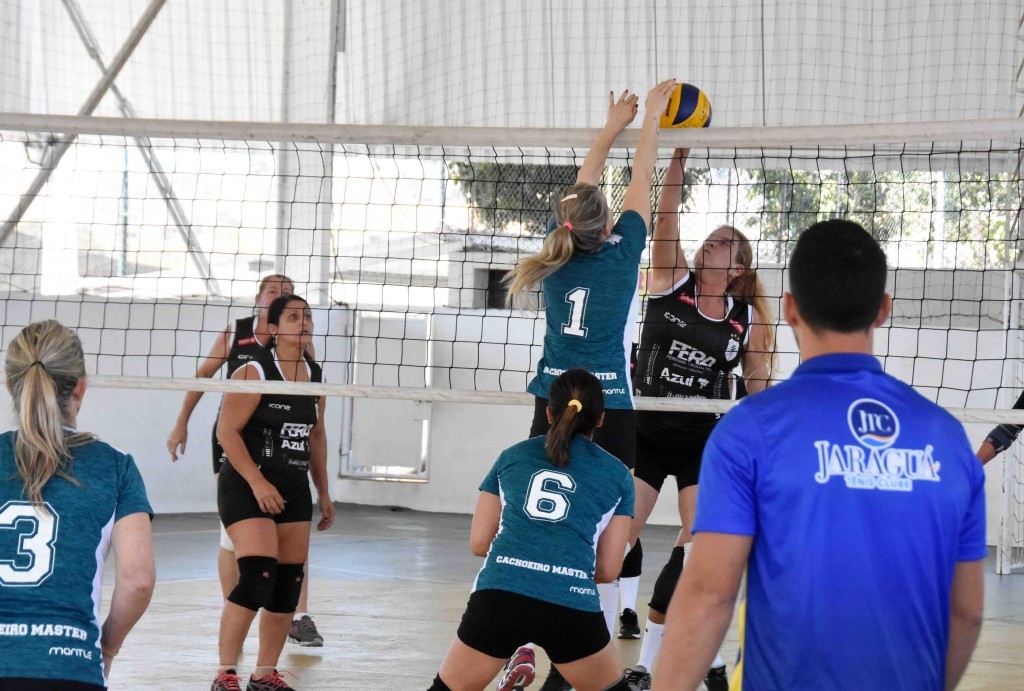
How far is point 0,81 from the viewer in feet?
34.9

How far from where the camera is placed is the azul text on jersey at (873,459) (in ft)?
6.31

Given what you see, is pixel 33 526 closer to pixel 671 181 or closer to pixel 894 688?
pixel 894 688

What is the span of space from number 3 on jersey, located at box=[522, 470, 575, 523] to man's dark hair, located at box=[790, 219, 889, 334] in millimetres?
1646

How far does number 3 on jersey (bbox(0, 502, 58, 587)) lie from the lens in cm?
255

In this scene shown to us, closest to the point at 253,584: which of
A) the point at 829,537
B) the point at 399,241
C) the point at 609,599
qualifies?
the point at 609,599

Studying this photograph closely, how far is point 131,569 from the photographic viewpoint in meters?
2.65

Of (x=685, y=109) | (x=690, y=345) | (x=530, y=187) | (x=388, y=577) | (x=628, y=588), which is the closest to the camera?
(x=685, y=109)

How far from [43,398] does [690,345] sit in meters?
3.17

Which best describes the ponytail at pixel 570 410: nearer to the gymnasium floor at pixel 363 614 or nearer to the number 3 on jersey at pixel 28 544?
the number 3 on jersey at pixel 28 544

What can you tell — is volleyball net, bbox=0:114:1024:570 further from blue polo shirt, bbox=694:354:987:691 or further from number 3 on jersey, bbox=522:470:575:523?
blue polo shirt, bbox=694:354:987:691

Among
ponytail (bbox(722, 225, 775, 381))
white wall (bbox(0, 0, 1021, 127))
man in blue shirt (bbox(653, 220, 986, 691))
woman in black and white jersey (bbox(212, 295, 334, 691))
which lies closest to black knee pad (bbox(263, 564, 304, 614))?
woman in black and white jersey (bbox(212, 295, 334, 691))

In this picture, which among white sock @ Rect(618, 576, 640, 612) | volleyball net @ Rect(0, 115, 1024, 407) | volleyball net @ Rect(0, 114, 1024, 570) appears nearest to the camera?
white sock @ Rect(618, 576, 640, 612)

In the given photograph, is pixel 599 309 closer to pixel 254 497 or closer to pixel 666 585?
pixel 666 585

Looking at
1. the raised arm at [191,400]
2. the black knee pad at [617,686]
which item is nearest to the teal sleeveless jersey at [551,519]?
the black knee pad at [617,686]
